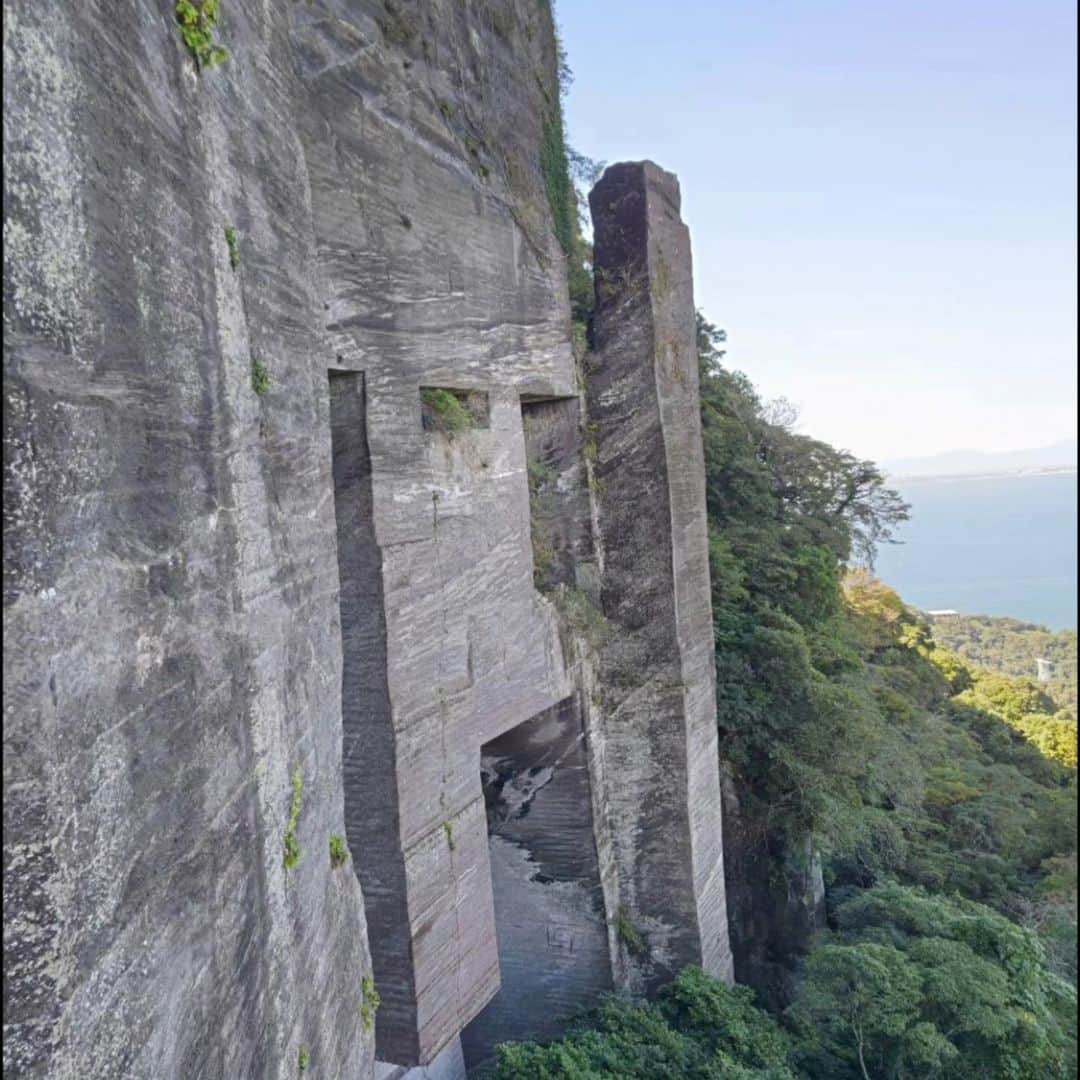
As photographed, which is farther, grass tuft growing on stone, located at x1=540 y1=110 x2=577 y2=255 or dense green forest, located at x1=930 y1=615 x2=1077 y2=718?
dense green forest, located at x1=930 y1=615 x2=1077 y2=718

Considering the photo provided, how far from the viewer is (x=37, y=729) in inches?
87.8

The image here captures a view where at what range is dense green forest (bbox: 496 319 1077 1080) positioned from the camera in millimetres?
8625

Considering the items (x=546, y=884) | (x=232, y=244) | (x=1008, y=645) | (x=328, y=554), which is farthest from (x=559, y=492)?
(x=1008, y=645)

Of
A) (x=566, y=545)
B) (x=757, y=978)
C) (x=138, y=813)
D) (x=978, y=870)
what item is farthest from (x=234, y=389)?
(x=978, y=870)

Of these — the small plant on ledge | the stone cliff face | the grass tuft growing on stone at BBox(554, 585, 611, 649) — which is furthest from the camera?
the grass tuft growing on stone at BBox(554, 585, 611, 649)

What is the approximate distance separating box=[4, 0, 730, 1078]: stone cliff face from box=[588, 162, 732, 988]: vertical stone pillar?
0.15 ft

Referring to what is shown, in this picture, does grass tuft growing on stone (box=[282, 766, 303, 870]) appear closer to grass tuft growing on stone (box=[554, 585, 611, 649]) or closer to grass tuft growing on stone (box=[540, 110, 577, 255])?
grass tuft growing on stone (box=[554, 585, 611, 649])

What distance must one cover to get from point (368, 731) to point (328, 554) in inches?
72.3

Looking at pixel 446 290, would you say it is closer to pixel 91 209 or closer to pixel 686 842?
pixel 91 209

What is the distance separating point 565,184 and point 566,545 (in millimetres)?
4396

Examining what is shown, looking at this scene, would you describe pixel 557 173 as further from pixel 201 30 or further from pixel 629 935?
pixel 629 935

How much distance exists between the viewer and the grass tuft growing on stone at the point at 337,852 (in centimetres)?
497

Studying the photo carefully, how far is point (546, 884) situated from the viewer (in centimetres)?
986

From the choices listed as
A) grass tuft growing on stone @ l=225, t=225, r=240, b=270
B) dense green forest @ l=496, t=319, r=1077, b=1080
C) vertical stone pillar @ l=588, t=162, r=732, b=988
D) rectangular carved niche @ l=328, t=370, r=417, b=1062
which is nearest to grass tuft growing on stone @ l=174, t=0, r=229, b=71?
grass tuft growing on stone @ l=225, t=225, r=240, b=270
